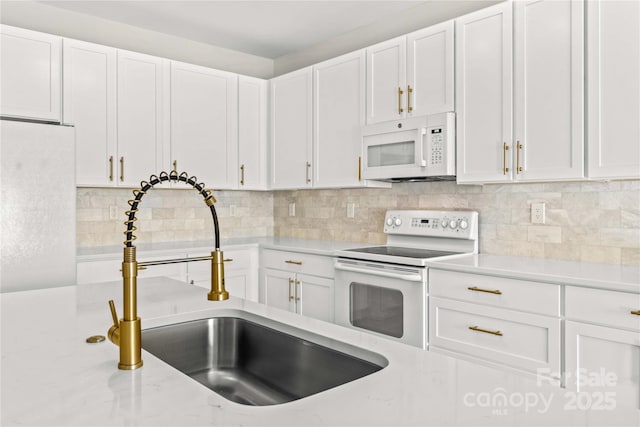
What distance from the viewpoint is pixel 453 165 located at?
2795 mm

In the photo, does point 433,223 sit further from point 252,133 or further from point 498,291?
point 252,133

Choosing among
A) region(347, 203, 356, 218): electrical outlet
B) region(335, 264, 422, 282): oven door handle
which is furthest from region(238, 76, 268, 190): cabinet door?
region(335, 264, 422, 282): oven door handle

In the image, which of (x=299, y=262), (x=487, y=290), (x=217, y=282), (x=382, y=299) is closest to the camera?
(x=217, y=282)

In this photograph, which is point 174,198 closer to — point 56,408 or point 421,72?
point 421,72

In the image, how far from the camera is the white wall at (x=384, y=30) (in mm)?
3209

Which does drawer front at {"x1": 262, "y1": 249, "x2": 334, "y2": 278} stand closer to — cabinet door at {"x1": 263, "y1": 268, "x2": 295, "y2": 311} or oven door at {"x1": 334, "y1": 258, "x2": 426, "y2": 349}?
cabinet door at {"x1": 263, "y1": 268, "x2": 295, "y2": 311}

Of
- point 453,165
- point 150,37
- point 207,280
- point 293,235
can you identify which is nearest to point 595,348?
point 453,165

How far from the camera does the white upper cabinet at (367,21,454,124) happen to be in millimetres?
2828

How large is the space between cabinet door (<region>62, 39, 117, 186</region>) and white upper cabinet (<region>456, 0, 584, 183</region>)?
→ 234cm

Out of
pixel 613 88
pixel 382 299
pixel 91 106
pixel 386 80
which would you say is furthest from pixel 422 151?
pixel 91 106

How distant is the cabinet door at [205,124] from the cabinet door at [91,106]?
0.46 m

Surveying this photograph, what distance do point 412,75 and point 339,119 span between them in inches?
Answer: 27.6

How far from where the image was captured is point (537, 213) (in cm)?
272

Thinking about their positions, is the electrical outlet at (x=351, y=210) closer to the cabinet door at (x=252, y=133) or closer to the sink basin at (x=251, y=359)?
the cabinet door at (x=252, y=133)
